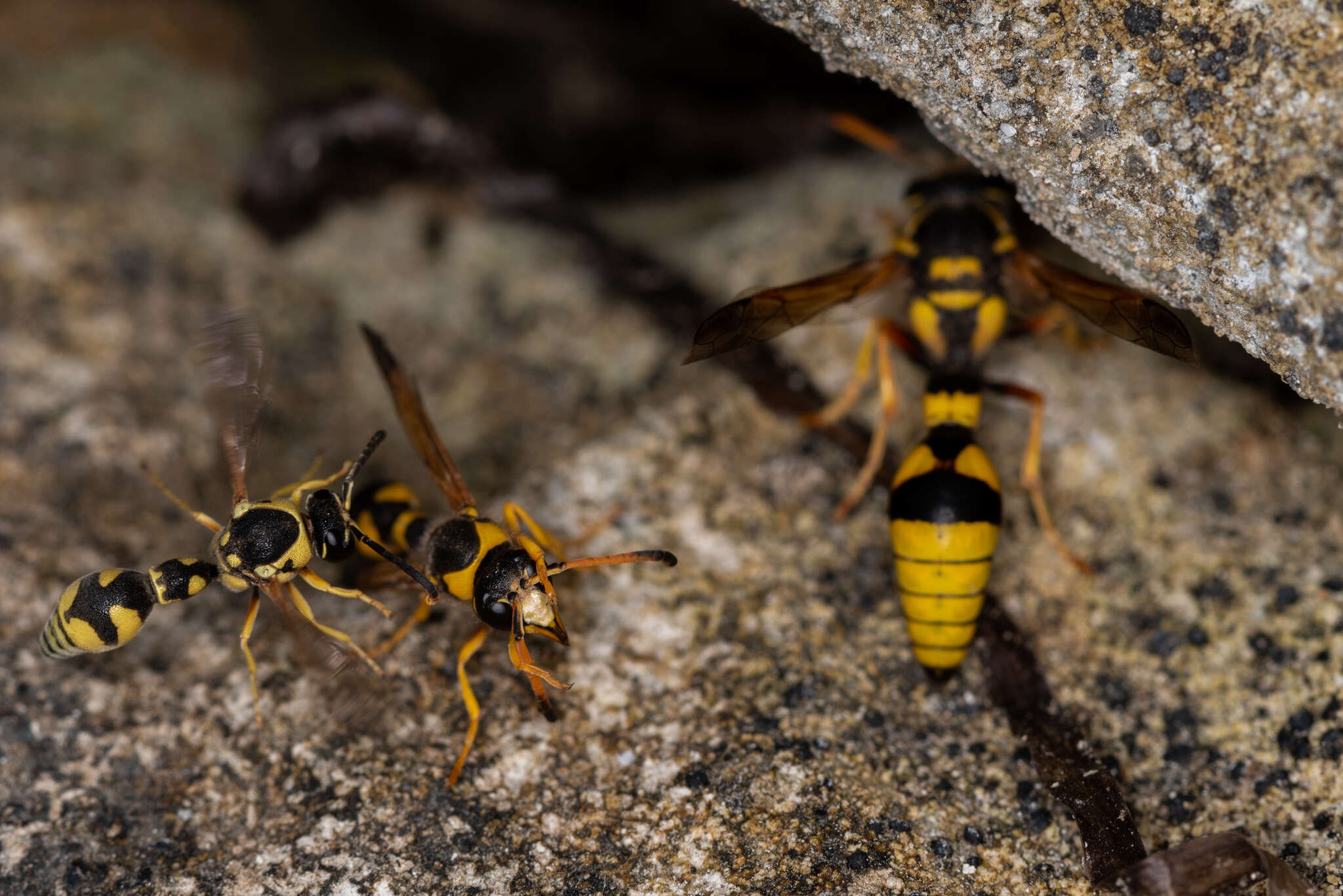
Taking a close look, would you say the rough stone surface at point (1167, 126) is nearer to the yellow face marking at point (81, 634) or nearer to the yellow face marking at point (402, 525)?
the yellow face marking at point (402, 525)

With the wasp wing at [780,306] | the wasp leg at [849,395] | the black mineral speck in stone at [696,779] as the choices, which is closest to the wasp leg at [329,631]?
the black mineral speck in stone at [696,779]

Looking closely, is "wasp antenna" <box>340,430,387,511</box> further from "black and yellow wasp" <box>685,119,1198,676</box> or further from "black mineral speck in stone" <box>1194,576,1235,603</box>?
"black mineral speck in stone" <box>1194,576,1235,603</box>

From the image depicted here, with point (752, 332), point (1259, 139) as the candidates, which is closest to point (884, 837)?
point (752, 332)

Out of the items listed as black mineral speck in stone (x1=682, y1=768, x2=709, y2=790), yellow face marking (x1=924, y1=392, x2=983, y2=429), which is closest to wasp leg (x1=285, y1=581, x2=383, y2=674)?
black mineral speck in stone (x1=682, y1=768, x2=709, y2=790)

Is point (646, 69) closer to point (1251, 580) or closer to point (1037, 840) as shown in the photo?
point (1251, 580)

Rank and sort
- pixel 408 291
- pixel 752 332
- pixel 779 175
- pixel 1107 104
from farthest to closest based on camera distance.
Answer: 1. pixel 779 175
2. pixel 408 291
3. pixel 752 332
4. pixel 1107 104

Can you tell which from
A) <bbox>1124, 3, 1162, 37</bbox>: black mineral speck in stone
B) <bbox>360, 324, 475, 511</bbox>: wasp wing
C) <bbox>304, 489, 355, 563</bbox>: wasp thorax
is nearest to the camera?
<bbox>1124, 3, 1162, 37</bbox>: black mineral speck in stone

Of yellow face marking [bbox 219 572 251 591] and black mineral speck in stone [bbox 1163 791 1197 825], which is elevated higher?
black mineral speck in stone [bbox 1163 791 1197 825]

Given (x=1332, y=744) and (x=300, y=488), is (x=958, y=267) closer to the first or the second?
(x=1332, y=744)
